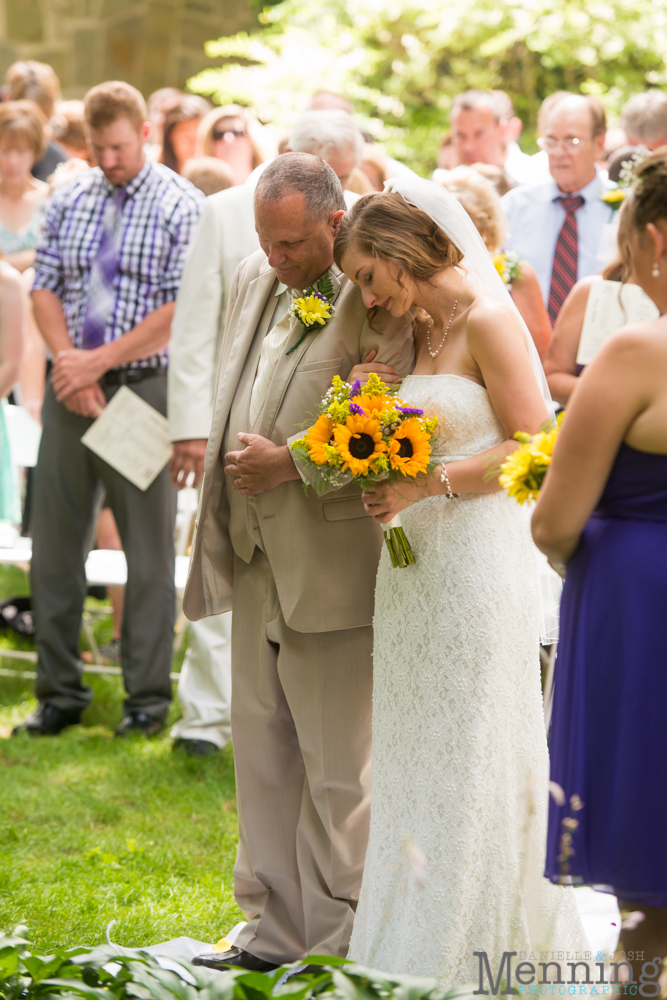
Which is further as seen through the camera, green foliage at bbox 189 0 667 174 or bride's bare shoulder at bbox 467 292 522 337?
green foliage at bbox 189 0 667 174

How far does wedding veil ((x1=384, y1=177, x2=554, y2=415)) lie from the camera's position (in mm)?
2922

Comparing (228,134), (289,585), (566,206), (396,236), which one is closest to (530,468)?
(396,236)

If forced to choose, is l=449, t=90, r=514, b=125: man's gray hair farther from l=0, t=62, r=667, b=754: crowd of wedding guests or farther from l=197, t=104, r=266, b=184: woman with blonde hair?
l=197, t=104, r=266, b=184: woman with blonde hair

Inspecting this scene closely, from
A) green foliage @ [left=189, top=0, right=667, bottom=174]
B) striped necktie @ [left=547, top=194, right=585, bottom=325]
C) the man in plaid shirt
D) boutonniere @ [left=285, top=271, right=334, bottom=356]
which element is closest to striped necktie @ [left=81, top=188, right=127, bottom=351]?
the man in plaid shirt

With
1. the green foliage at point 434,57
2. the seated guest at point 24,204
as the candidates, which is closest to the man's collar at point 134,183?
the seated guest at point 24,204

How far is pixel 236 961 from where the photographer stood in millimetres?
3330

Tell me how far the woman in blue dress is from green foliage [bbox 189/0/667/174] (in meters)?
8.63

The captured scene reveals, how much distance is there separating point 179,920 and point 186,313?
2.43 m

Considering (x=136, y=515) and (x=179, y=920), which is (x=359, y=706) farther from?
(x=136, y=515)

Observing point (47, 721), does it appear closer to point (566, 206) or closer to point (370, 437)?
point (370, 437)

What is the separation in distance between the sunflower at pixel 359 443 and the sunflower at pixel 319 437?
6 cm

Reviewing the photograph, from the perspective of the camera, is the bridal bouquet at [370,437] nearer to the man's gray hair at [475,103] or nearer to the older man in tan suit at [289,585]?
the older man in tan suit at [289,585]

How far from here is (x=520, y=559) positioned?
2990mm

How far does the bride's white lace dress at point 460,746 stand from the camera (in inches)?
111
